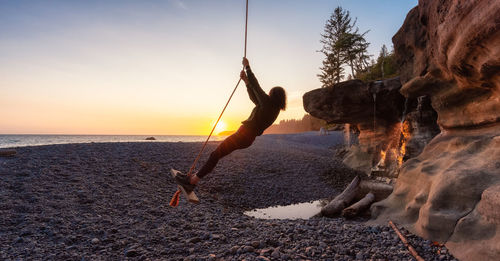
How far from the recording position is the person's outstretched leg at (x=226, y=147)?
5.68m

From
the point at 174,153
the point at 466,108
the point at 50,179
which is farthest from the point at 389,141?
the point at 50,179

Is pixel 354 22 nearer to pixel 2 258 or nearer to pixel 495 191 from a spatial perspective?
pixel 495 191

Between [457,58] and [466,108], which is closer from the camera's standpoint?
[457,58]

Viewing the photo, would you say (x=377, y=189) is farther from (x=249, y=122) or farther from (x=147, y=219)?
(x=147, y=219)

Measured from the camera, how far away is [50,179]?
7.73 meters

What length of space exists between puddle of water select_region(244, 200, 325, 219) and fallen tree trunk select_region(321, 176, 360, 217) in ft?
2.04

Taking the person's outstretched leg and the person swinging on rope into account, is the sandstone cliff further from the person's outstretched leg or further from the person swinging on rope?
the person's outstretched leg

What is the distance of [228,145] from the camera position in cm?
569

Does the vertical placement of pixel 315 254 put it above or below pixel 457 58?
below

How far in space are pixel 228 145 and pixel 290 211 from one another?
4607 mm

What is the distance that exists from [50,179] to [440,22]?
1154cm

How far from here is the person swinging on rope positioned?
18.7 ft

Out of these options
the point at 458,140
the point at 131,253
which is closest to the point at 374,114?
the point at 458,140

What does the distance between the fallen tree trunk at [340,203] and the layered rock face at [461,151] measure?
5.07 feet
